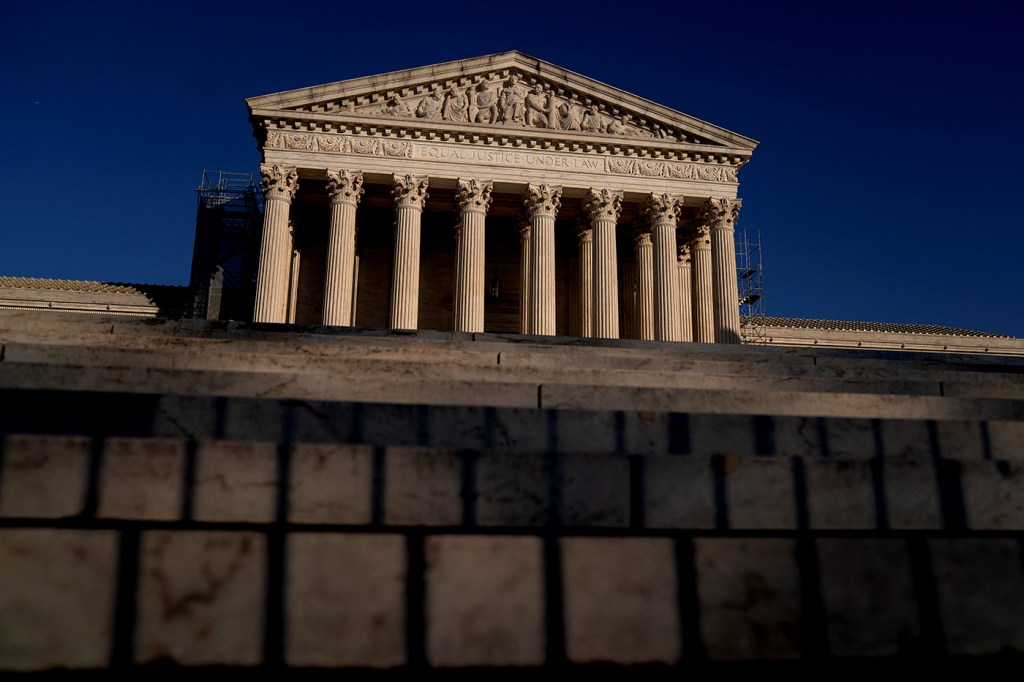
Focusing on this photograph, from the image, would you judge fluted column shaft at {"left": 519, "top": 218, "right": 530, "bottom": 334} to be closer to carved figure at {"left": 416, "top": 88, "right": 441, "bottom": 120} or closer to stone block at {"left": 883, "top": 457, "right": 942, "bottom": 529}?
carved figure at {"left": 416, "top": 88, "right": 441, "bottom": 120}

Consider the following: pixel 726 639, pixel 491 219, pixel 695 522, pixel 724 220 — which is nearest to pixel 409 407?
pixel 695 522

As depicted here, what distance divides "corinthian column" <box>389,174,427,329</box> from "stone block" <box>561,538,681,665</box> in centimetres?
1831

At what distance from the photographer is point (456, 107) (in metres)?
23.2

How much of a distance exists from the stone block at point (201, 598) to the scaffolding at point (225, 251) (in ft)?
81.7

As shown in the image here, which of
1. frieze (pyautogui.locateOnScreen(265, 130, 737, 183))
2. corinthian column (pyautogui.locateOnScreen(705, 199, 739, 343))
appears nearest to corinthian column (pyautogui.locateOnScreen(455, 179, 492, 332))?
frieze (pyautogui.locateOnScreen(265, 130, 737, 183))

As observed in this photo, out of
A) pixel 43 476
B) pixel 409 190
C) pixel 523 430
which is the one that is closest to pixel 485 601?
pixel 523 430

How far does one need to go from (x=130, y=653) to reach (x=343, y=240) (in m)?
19.9

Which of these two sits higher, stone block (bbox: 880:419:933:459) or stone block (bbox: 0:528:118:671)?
stone block (bbox: 880:419:933:459)

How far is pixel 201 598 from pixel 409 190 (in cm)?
2048

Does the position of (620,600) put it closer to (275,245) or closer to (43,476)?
(43,476)

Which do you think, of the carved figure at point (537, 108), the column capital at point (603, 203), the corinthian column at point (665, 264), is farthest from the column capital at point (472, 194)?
the corinthian column at point (665, 264)

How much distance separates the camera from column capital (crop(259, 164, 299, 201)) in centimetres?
2162

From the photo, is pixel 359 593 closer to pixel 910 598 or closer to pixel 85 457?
pixel 85 457

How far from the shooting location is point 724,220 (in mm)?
23625
